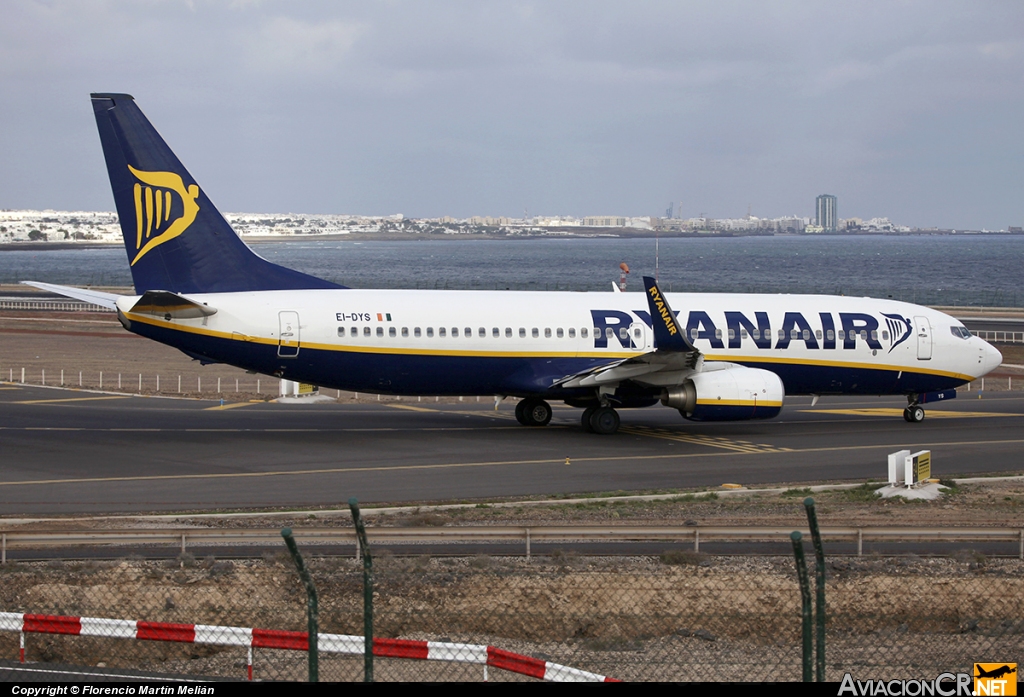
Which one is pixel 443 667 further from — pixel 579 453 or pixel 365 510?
pixel 579 453

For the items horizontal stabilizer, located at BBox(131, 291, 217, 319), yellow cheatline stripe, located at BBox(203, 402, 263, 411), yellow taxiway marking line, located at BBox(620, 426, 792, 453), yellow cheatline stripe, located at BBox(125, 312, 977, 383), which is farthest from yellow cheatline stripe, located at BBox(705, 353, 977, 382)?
yellow cheatline stripe, located at BBox(203, 402, 263, 411)

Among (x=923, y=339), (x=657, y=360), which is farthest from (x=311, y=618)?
(x=923, y=339)

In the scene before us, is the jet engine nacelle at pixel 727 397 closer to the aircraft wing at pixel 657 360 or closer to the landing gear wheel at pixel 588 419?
the aircraft wing at pixel 657 360

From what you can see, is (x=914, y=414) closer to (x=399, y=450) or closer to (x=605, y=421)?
(x=605, y=421)

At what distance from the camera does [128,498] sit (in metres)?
23.9

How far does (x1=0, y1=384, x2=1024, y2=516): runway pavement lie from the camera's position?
25.0m

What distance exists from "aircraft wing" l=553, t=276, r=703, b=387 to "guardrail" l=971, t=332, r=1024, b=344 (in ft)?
136

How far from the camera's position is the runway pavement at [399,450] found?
25.0 m

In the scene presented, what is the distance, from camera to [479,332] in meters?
33.2

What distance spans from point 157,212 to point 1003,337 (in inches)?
2137

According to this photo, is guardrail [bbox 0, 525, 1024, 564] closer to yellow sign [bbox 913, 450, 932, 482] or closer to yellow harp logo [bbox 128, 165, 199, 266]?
yellow sign [bbox 913, 450, 932, 482]

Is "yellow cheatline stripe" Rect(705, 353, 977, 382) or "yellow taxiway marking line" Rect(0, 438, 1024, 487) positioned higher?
"yellow cheatline stripe" Rect(705, 353, 977, 382)

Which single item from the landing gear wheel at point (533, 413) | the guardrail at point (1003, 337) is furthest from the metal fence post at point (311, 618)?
the guardrail at point (1003, 337)

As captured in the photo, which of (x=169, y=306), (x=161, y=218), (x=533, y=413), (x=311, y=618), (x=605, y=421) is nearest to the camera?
(x=311, y=618)
